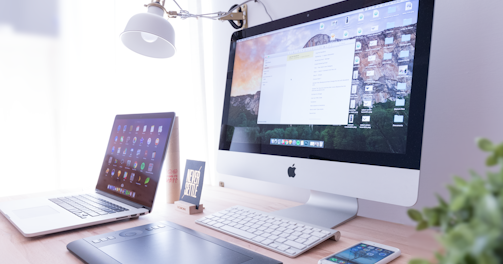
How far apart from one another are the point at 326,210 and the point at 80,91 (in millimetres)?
1255

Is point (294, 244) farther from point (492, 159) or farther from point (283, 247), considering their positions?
point (492, 159)

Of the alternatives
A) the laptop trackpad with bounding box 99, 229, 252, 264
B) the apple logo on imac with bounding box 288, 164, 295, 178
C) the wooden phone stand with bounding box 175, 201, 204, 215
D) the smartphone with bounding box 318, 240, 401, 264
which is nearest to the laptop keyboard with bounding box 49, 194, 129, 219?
the wooden phone stand with bounding box 175, 201, 204, 215

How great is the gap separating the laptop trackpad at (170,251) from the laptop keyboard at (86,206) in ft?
0.85

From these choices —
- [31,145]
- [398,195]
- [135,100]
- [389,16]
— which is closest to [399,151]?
[398,195]

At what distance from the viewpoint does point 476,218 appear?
5.1 inches

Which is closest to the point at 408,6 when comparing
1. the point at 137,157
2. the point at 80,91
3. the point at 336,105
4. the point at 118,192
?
the point at 336,105

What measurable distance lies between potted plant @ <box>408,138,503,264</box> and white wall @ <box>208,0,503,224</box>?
665 mm

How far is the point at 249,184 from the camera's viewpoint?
1.34 m

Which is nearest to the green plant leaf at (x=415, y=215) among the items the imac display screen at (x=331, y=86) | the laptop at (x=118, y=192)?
the imac display screen at (x=331, y=86)

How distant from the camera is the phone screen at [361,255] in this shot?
1.74 feet

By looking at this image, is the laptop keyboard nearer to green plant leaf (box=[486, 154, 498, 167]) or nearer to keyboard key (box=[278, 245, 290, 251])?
keyboard key (box=[278, 245, 290, 251])

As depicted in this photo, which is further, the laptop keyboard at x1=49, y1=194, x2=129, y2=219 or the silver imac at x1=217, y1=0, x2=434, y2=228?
the laptop keyboard at x1=49, y1=194, x2=129, y2=219

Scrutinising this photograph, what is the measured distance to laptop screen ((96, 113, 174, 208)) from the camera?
0.90 meters

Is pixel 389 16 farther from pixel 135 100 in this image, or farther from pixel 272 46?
pixel 135 100
